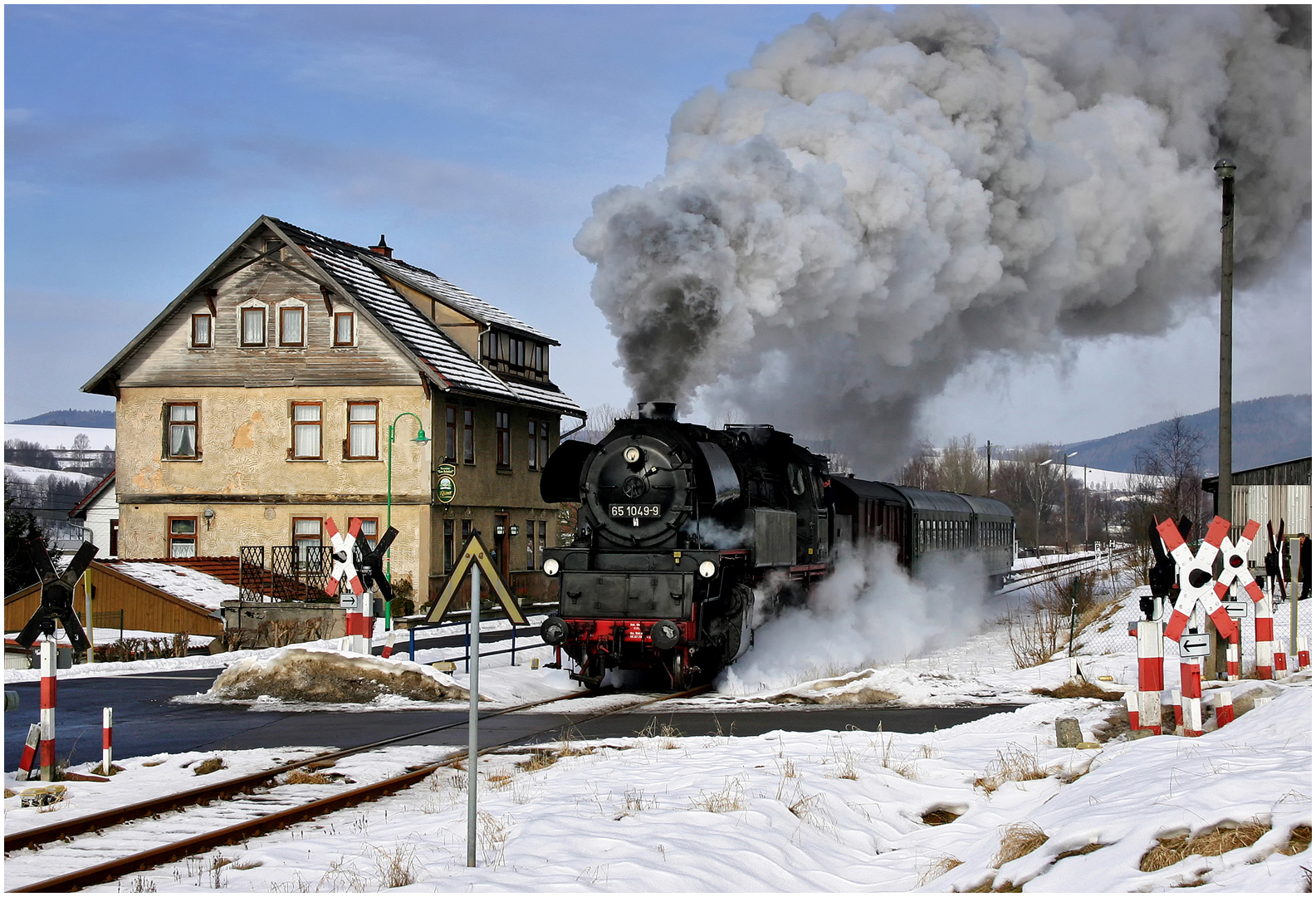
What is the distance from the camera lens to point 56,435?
17275 cm

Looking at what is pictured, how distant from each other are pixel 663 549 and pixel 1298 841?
1064 cm

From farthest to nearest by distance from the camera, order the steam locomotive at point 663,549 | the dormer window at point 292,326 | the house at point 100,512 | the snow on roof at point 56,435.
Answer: the snow on roof at point 56,435, the house at point 100,512, the dormer window at point 292,326, the steam locomotive at point 663,549

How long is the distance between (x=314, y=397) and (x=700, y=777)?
23295 millimetres

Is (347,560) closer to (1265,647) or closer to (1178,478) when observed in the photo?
A: (1265,647)

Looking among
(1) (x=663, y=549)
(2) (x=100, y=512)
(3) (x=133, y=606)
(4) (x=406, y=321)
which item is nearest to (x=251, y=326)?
(4) (x=406, y=321)

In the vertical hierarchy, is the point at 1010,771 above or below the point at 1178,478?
below

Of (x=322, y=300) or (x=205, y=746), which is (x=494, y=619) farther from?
(x=205, y=746)

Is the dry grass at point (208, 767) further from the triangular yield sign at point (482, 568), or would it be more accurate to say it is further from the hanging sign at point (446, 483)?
the hanging sign at point (446, 483)

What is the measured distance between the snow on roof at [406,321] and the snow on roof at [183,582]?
6.85 meters

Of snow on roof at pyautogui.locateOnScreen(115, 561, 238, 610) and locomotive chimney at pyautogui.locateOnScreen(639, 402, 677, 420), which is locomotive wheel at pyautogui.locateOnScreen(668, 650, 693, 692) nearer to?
locomotive chimney at pyautogui.locateOnScreen(639, 402, 677, 420)

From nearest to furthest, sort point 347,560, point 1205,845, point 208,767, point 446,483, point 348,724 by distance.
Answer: point 1205,845, point 208,767, point 348,724, point 347,560, point 446,483

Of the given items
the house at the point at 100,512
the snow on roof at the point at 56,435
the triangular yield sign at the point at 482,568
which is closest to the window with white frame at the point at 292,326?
the house at the point at 100,512

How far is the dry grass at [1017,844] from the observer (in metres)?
6.68

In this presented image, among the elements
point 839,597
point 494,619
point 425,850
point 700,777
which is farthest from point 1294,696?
point 494,619
